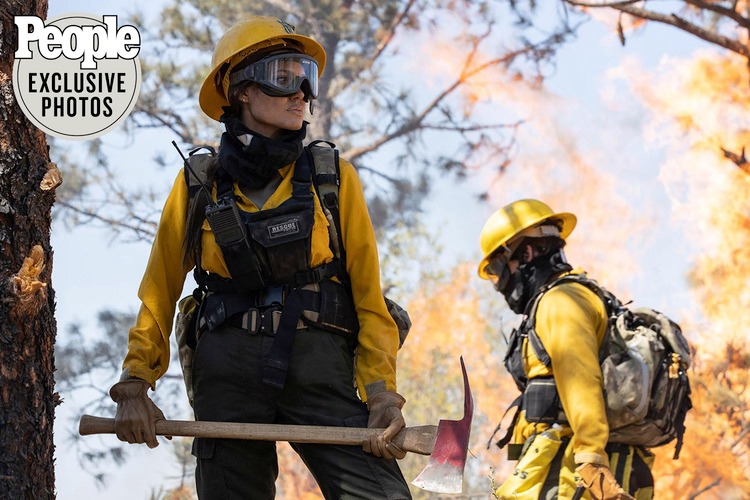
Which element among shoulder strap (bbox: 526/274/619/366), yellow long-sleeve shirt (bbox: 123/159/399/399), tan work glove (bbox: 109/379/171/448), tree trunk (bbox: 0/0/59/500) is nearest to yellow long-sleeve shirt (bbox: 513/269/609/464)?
shoulder strap (bbox: 526/274/619/366)

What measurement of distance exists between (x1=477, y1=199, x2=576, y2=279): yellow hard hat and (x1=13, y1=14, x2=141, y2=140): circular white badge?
2087 millimetres

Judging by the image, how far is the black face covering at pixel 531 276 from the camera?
18.3 ft

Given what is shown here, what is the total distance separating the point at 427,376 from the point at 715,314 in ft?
16.5

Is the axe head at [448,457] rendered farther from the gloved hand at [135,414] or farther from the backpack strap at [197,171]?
the backpack strap at [197,171]

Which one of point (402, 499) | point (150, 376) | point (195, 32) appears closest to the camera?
point (402, 499)

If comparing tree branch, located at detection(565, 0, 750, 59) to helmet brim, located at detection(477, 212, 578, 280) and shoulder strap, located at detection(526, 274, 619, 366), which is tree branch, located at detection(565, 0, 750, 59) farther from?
shoulder strap, located at detection(526, 274, 619, 366)

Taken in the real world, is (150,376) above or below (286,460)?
below

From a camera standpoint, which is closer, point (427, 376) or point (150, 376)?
point (150, 376)

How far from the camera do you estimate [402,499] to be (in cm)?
329

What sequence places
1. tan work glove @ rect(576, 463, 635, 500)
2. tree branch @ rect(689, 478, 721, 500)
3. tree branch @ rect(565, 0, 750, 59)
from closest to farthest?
tan work glove @ rect(576, 463, 635, 500) < tree branch @ rect(565, 0, 750, 59) < tree branch @ rect(689, 478, 721, 500)

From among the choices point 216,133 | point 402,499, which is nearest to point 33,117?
point 402,499

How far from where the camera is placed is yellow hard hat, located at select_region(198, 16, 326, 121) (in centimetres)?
367

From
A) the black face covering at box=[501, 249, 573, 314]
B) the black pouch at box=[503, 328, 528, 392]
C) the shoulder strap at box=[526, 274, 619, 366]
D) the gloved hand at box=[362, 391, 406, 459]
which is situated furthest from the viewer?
the black face covering at box=[501, 249, 573, 314]

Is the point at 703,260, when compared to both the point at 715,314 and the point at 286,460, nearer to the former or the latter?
the point at 715,314
